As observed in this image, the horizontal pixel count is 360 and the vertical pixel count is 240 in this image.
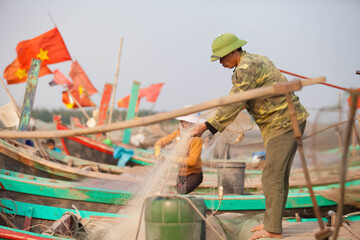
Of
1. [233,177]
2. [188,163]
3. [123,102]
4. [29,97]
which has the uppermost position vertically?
[29,97]

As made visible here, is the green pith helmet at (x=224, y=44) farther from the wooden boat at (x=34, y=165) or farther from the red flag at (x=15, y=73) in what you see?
the red flag at (x=15, y=73)

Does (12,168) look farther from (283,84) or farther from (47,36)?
(283,84)

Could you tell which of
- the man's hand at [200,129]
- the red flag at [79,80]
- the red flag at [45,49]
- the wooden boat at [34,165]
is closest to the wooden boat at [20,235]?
the man's hand at [200,129]

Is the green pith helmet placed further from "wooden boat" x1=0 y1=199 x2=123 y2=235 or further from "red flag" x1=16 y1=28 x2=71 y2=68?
"red flag" x1=16 y1=28 x2=71 y2=68

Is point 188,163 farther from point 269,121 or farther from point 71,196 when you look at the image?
point 269,121

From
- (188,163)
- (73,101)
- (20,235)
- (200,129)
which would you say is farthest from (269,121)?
(73,101)

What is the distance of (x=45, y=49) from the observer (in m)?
11.5

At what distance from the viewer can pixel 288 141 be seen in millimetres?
3205

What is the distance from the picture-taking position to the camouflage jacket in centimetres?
320

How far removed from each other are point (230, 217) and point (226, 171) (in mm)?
2013

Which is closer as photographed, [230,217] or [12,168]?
[230,217]

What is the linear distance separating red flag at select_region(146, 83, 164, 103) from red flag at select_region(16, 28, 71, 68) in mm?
10370

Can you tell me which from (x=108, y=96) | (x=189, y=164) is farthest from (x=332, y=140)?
(x=108, y=96)

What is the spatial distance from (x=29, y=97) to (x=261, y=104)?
7.11 meters
